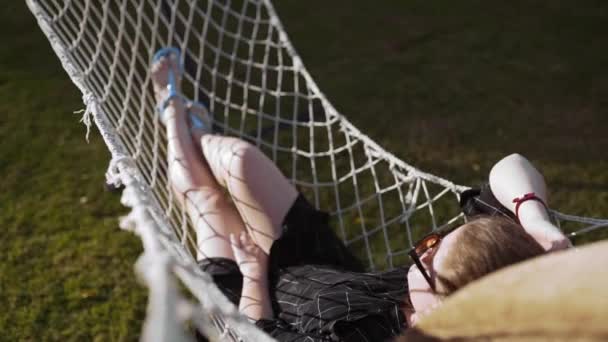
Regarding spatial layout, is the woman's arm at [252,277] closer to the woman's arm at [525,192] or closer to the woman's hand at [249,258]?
the woman's hand at [249,258]

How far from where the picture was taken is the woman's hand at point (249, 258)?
134 cm

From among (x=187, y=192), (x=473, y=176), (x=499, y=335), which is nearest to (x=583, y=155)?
(x=473, y=176)

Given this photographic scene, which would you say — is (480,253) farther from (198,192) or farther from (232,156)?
(198,192)

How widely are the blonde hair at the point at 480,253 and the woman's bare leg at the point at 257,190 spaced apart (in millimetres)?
552

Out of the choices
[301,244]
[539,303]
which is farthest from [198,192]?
[539,303]

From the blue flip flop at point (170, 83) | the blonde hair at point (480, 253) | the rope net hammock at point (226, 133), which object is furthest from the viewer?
the blue flip flop at point (170, 83)

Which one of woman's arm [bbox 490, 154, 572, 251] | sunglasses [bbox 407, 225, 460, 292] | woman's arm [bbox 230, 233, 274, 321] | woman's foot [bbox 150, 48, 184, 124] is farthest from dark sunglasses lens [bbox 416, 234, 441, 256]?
woman's foot [bbox 150, 48, 184, 124]

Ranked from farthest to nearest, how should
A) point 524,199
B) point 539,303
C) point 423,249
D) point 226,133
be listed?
1. point 226,133
2. point 524,199
3. point 423,249
4. point 539,303

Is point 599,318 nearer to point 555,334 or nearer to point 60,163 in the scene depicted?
point 555,334

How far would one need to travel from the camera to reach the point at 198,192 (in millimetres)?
1505

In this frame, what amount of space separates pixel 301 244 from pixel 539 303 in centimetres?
87

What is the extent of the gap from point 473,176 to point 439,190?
0.16 meters

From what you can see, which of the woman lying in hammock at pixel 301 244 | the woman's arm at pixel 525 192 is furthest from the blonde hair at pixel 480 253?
the woman's arm at pixel 525 192

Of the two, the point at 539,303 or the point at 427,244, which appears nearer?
the point at 539,303
